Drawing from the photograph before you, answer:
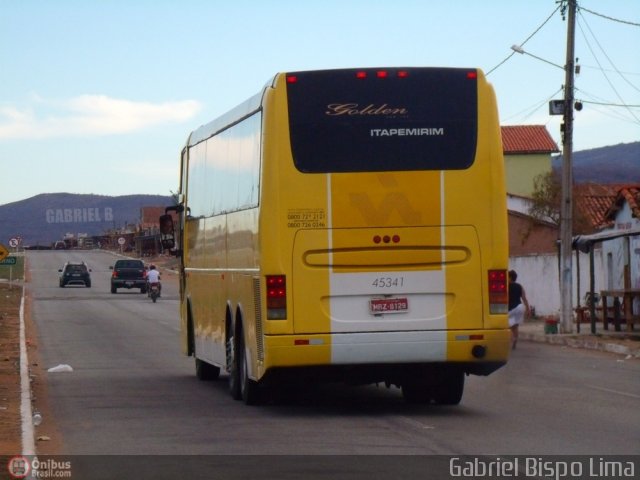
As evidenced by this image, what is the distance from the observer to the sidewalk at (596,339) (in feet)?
93.5

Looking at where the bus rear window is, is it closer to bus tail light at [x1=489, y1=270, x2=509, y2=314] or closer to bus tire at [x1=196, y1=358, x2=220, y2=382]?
bus tail light at [x1=489, y1=270, x2=509, y2=314]

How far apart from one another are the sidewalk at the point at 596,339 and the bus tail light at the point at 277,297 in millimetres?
13566

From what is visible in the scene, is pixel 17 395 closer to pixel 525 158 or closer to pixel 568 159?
pixel 568 159

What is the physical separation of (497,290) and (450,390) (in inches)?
71.2

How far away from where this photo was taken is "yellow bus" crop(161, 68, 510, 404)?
48.4ft

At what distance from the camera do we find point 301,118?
588 inches

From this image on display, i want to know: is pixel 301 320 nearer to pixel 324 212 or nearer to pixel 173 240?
pixel 324 212

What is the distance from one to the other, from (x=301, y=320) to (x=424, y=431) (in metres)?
1.93

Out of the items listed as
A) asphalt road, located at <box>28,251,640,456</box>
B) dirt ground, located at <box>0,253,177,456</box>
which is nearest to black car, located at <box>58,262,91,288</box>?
dirt ground, located at <box>0,253,177,456</box>

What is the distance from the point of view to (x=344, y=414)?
50.7 ft

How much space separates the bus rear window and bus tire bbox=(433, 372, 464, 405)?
262cm

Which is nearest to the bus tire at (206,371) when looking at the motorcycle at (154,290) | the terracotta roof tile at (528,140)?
the motorcycle at (154,290)

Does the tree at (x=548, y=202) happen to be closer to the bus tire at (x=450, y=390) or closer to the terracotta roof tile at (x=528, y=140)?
the terracotta roof tile at (x=528, y=140)
